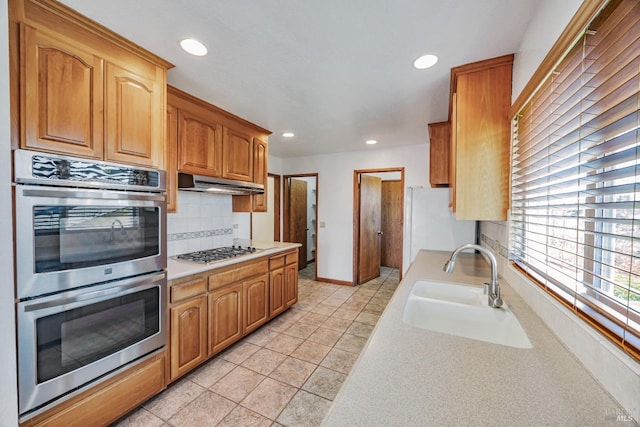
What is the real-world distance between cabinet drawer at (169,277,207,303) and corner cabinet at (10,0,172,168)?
34.0 inches

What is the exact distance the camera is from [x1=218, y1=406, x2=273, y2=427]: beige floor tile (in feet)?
5.12

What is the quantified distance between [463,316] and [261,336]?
6.56 feet

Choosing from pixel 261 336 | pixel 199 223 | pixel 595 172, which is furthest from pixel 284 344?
pixel 595 172

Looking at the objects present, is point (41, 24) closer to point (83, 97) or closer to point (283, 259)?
point (83, 97)

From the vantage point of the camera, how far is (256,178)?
3.00m

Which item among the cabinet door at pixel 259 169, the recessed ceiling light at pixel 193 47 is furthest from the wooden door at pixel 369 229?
the recessed ceiling light at pixel 193 47

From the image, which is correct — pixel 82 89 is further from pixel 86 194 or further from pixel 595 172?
pixel 595 172

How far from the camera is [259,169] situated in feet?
9.98

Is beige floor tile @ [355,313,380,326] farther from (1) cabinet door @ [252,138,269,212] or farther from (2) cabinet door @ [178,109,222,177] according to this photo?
(2) cabinet door @ [178,109,222,177]

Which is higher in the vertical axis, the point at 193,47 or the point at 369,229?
the point at 193,47

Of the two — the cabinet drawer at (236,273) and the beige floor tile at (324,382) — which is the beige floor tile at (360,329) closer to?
the beige floor tile at (324,382)

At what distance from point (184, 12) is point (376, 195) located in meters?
4.02

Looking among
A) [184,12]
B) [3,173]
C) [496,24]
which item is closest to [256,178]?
[184,12]

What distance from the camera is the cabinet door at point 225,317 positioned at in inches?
82.8
